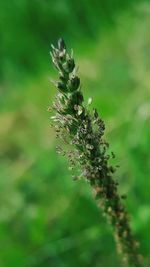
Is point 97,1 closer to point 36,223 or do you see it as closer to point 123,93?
point 123,93

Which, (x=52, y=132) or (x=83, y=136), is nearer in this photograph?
(x=83, y=136)

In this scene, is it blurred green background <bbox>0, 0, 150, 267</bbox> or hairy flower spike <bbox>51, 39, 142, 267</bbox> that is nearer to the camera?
hairy flower spike <bbox>51, 39, 142, 267</bbox>

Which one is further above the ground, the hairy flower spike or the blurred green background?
the blurred green background

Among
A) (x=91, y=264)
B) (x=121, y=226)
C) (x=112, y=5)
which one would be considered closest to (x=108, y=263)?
(x=91, y=264)

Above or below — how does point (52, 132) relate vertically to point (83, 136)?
above
